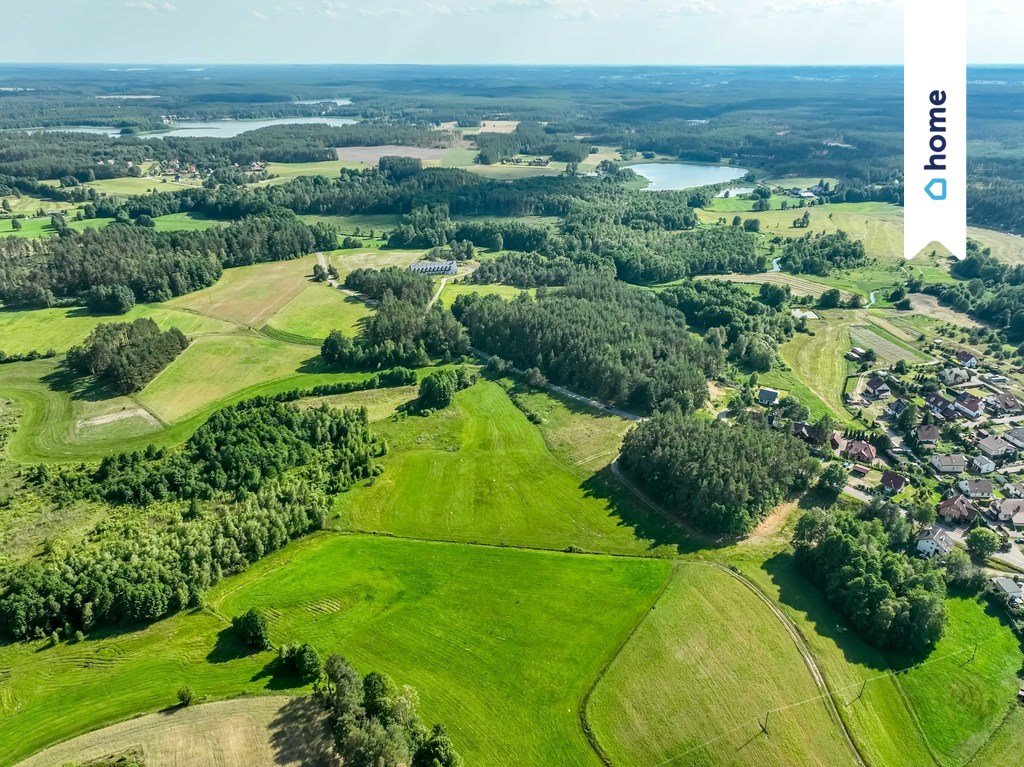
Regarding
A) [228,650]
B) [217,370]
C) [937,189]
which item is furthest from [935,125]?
[217,370]

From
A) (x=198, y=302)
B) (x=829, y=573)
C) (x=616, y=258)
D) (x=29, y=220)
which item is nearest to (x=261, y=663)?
(x=829, y=573)

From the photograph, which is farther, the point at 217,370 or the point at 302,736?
the point at 217,370

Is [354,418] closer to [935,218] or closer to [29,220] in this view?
[935,218]

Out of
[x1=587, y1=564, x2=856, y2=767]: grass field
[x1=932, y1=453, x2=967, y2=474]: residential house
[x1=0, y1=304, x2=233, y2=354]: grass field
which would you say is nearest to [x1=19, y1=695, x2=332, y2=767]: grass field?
[x1=587, y1=564, x2=856, y2=767]: grass field

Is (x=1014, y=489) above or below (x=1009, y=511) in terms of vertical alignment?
above

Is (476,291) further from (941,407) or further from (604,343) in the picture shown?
(941,407)

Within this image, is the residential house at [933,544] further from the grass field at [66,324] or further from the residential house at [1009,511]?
the grass field at [66,324]
